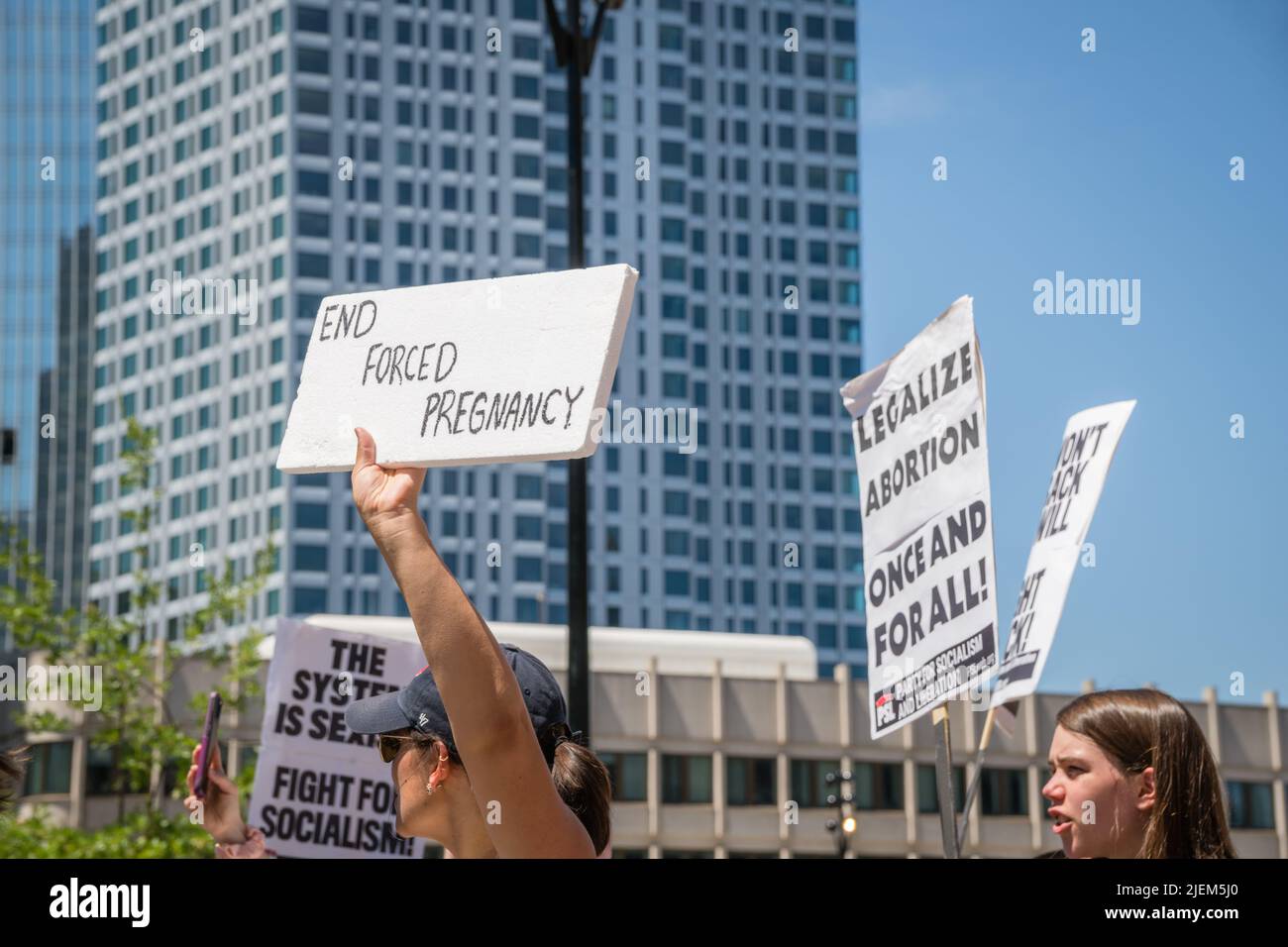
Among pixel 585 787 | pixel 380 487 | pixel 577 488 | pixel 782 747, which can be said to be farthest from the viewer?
pixel 782 747

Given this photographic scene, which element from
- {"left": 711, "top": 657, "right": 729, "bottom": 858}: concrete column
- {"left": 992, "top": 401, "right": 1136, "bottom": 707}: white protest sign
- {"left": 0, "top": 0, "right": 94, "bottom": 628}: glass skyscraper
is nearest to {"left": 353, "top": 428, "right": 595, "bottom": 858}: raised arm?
{"left": 992, "top": 401, "right": 1136, "bottom": 707}: white protest sign

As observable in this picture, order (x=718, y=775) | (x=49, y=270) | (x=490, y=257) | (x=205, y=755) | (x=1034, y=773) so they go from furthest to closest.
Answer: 1. (x=49, y=270)
2. (x=490, y=257)
3. (x=1034, y=773)
4. (x=718, y=775)
5. (x=205, y=755)

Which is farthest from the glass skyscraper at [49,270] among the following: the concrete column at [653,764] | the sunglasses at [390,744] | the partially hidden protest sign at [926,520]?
the sunglasses at [390,744]

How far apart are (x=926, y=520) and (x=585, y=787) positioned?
3.01 m

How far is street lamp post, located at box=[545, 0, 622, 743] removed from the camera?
10.2 meters

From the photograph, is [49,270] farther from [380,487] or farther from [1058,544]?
[380,487]

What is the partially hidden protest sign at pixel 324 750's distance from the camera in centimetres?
909

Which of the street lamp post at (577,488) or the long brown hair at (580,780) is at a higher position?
the street lamp post at (577,488)

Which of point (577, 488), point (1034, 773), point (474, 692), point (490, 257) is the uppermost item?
point (490, 257)

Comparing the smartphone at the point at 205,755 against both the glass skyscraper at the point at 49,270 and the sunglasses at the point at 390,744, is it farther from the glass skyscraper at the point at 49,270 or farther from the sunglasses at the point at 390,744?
the glass skyscraper at the point at 49,270

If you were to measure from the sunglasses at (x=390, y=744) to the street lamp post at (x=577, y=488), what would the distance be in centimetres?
554

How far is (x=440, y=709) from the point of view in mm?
3492

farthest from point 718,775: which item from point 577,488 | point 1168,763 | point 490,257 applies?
point 490,257

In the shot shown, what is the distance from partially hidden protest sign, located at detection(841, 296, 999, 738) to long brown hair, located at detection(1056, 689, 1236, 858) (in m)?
2.15
